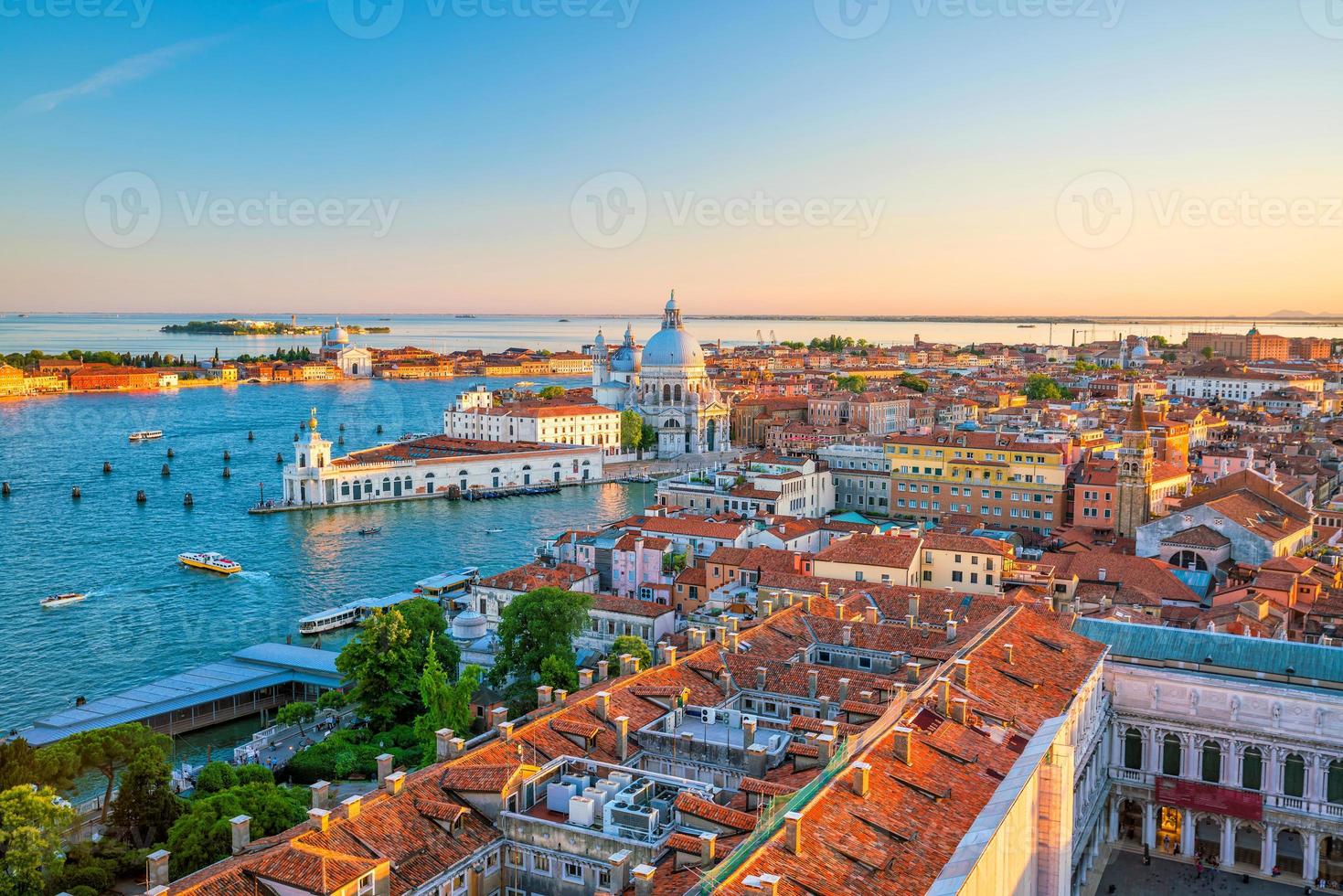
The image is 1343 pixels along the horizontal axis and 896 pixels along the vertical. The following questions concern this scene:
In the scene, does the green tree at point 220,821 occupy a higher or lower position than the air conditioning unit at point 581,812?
lower

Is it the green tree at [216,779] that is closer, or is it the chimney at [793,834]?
the chimney at [793,834]

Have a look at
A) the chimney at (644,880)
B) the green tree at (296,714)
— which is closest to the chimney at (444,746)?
the chimney at (644,880)

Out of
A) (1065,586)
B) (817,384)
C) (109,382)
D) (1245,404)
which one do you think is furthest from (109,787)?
(109,382)

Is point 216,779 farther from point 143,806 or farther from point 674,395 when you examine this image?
point 674,395

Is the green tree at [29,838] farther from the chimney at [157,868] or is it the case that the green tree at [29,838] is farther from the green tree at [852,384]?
the green tree at [852,384]

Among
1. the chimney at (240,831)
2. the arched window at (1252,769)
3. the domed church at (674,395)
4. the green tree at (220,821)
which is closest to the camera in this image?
the chimney at (240,831)

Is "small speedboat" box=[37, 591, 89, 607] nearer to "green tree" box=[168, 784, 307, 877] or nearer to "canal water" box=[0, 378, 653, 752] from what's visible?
"canal water" box=[0, 378, 653, 752]

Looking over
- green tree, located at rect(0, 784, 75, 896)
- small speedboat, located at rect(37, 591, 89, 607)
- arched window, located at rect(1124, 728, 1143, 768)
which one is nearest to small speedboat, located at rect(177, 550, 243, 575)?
small speedboat, located at rect(37, 591, 89, 607)
